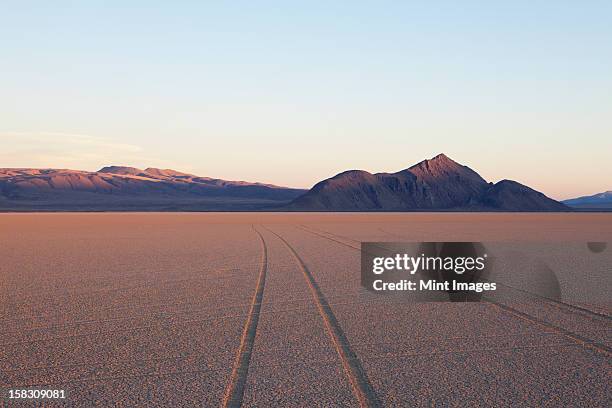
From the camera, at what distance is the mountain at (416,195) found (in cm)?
17425

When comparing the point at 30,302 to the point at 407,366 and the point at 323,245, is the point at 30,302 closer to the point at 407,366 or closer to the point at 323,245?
the point at 407,366

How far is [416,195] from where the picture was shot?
18838 centimetres

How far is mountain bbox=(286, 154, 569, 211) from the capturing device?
174 m

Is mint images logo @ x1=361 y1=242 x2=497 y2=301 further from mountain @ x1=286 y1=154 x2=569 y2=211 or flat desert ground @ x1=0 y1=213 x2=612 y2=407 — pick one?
mountain @ x1=286 y1=154 x2=569 y2=211

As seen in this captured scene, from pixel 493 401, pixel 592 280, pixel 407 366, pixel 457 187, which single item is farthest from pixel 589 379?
pixel 457 187

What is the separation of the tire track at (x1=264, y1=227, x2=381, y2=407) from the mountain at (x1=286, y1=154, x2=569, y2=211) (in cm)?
15078

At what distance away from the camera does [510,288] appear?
13852 mm

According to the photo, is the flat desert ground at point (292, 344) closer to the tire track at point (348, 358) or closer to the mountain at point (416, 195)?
the tire track at point (348, 358)

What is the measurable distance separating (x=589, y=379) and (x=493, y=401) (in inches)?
54.8
